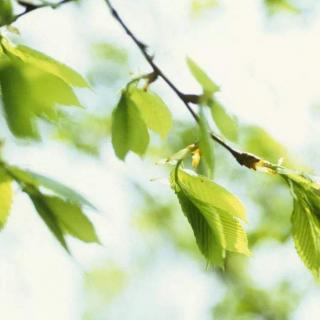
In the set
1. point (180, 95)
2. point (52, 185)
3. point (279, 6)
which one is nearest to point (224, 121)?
point (180, 95)

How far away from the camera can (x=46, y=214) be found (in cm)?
65

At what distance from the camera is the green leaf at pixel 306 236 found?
0.81 m

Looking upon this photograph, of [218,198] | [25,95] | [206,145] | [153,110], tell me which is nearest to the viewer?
[25,95]

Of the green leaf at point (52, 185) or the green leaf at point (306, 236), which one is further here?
the green leaf at point (306, 236)

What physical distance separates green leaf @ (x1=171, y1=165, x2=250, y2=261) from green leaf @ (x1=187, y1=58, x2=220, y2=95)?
13 centimetres

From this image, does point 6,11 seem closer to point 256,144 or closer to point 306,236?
point 306,236

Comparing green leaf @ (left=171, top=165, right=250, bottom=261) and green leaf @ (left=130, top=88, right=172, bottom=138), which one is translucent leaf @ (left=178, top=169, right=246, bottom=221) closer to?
green leaf @ (left=171, top=165, right=250, bottom=261)

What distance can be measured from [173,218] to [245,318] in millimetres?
1323

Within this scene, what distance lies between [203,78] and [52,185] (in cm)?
20

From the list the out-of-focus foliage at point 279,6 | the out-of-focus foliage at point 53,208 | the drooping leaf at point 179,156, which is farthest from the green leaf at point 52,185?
the out-of-focus foliage at point 279,6

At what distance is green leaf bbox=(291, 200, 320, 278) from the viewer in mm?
813

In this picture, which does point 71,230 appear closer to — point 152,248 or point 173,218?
point 173,218

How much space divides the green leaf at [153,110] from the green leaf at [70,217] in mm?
253

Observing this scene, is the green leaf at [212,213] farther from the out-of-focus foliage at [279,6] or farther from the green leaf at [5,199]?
the out-of-focus foliage at [279,6]
